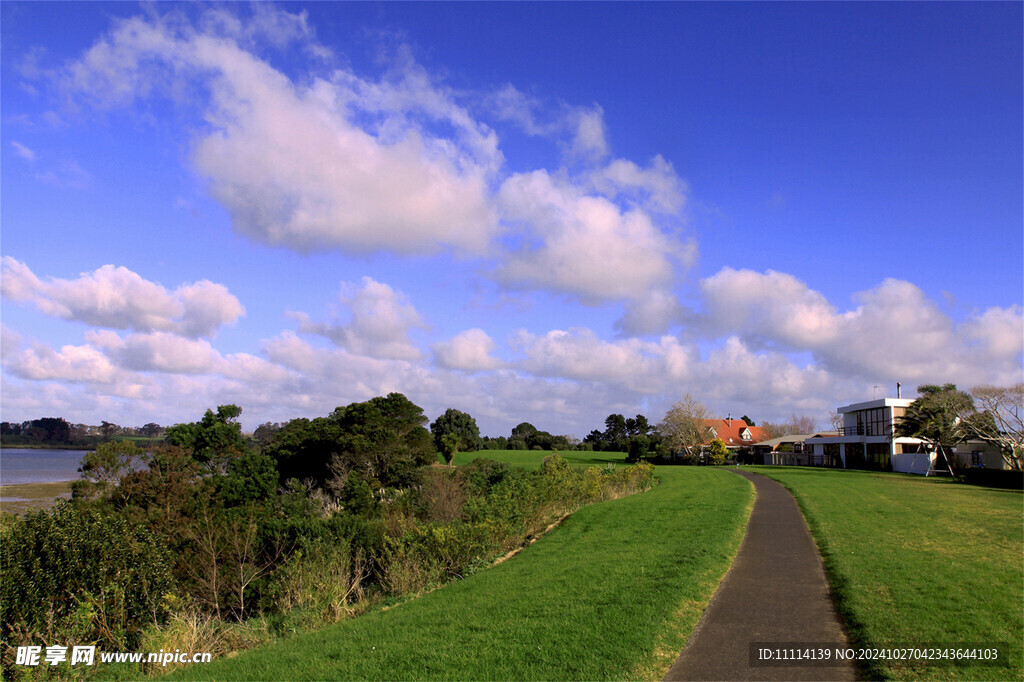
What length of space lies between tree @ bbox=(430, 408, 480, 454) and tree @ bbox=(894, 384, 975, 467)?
195 feet

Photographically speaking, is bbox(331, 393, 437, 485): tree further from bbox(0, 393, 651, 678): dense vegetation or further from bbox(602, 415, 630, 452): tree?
bbox(602, 415, 630, 452): tree

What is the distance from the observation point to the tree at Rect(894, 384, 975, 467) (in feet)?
139

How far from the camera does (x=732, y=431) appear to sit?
85562mm

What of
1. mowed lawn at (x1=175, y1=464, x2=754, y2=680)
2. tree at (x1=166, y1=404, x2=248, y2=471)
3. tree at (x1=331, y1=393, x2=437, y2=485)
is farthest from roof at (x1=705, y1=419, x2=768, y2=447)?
mowed lawn at (x1=175, y1=464, x2=754, y2=680)

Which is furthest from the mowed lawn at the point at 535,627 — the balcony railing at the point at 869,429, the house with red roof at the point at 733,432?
the house with red roof at the point at 733,432

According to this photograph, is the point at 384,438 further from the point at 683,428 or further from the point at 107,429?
the point at 107,429

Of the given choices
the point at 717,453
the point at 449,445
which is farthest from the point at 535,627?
the point at 449,445

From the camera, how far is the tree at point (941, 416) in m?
42.3

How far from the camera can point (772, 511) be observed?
62.1 ft

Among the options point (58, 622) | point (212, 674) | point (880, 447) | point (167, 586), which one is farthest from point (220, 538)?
point (880, 447)

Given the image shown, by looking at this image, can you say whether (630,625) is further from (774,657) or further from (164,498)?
(164,498)

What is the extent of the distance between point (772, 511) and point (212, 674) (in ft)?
54.2

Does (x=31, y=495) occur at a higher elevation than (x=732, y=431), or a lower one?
lower

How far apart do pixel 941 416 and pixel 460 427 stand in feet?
207
